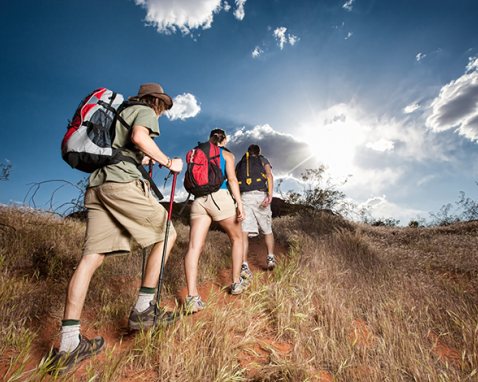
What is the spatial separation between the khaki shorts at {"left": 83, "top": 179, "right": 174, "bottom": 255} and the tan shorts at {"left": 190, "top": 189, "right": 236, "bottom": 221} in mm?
889

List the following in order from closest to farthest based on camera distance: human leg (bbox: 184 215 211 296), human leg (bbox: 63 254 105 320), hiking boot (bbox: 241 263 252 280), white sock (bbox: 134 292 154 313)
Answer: human leg (bbox: 63 254 105 320) < white sock (bbox: 134 292 154 313) < human leg (bbox: 184 215 211 296) < hiking boot (bbox: 241 263 252 280)

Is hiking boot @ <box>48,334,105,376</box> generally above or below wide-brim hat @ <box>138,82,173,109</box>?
below

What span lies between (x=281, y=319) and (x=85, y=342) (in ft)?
5.57

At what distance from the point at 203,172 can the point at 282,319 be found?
1.79 meters

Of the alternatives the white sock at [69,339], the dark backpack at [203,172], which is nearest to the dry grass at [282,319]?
the white sock at [69,339]

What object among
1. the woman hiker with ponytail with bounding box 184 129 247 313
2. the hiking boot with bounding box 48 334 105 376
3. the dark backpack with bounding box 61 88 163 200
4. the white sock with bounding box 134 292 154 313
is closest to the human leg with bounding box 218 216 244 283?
the woman hiker with ponytail with bounding box 184 129 247 313

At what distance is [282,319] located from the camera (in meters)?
2.62

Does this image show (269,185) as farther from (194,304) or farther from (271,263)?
(194,304)

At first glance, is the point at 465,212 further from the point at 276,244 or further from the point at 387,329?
the point at 387,329

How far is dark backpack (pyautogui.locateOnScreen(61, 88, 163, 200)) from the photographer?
6.66 ft

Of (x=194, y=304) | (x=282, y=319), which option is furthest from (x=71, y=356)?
(x=282, y=319)

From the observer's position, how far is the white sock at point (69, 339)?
6.15 feet

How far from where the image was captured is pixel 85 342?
1962 mm

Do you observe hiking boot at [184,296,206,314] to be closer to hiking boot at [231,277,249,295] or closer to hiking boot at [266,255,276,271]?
hiking boot at [231,277,249,295]
